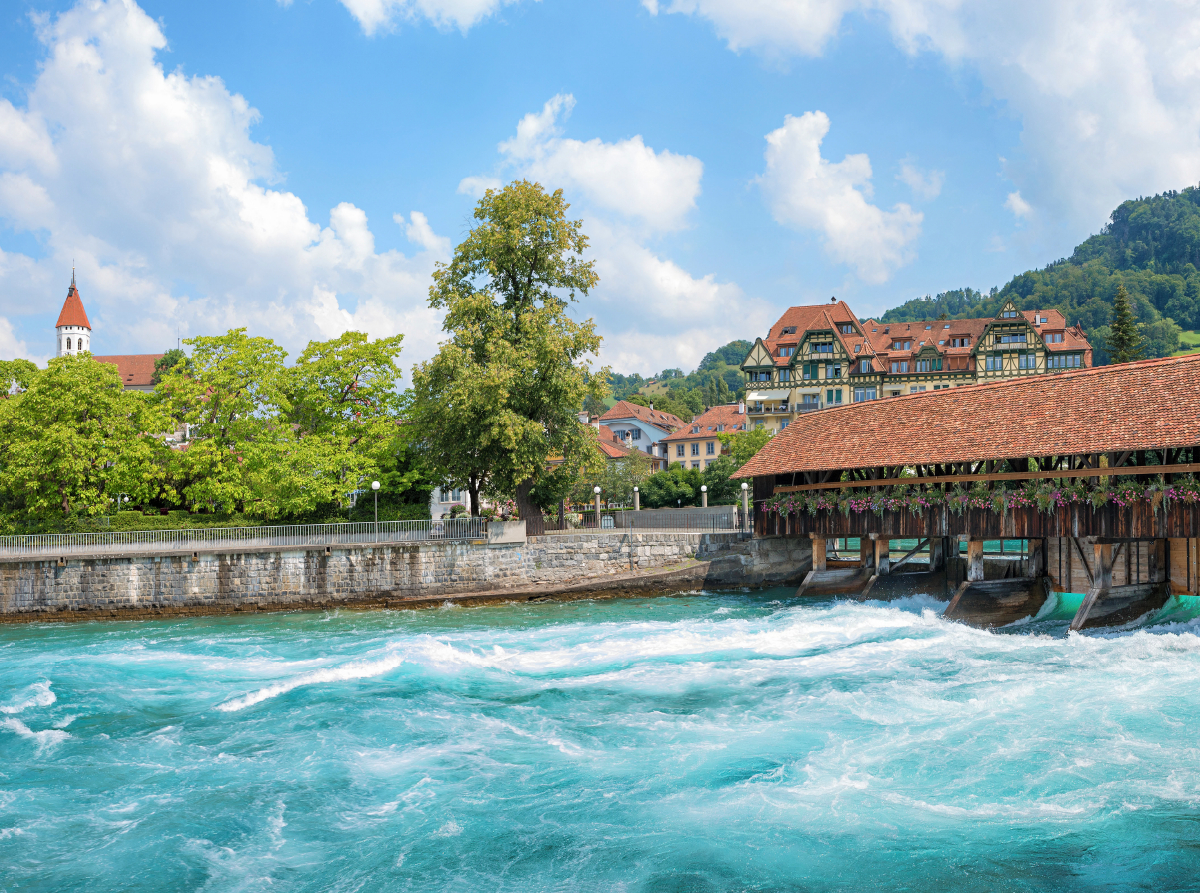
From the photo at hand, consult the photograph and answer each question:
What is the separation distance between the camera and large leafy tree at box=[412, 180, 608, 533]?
1030 inches

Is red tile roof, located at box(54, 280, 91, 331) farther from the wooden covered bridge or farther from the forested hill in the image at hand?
the forested hill

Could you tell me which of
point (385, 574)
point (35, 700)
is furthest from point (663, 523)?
point (35, 700)

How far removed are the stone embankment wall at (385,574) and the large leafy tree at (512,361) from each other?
247 cm

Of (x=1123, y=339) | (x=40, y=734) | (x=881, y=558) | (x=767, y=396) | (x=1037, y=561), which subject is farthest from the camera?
(x=767, y=396)

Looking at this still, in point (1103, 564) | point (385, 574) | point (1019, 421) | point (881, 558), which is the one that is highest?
point (1019, 421)

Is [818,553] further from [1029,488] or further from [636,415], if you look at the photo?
[636,415]

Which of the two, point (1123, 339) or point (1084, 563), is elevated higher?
point (1123, 339)

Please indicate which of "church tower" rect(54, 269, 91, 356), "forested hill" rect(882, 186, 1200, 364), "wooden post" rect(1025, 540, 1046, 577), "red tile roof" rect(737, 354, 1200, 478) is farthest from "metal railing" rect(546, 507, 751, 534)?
"forested hill" rect(882, 186, 1200, 364)

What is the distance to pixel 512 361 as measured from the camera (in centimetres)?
2641

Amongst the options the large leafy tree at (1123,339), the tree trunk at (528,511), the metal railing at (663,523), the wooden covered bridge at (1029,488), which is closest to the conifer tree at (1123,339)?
the large leafy tree at (1123,339)

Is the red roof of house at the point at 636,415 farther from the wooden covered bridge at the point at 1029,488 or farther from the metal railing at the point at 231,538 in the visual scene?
the wooden covered bridge at the point at 1029,488

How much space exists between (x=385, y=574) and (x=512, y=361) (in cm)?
778

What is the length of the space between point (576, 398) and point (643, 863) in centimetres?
1964

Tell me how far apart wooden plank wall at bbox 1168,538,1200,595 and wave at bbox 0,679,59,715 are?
23.2 metres
